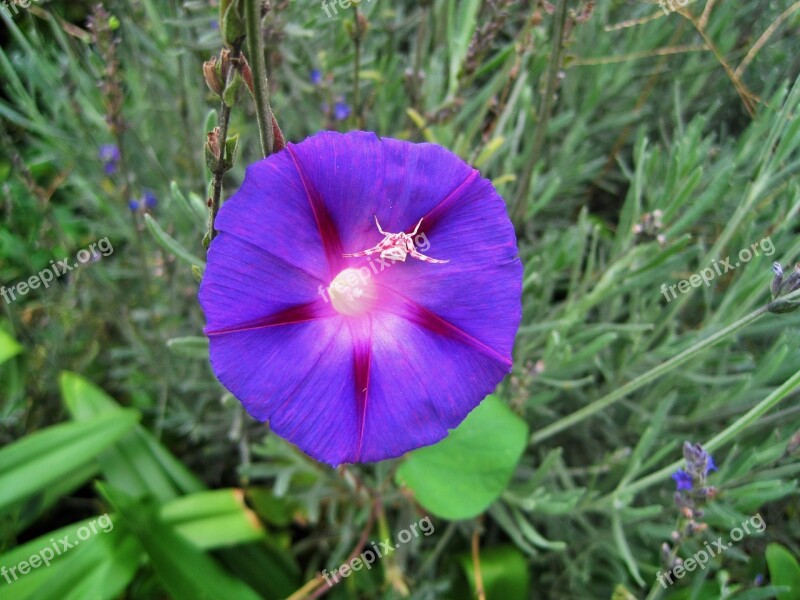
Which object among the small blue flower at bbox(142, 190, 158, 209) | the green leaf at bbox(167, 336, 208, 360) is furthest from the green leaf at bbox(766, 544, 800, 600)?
the small blue flower at bbox(142, 190, 158, 209)

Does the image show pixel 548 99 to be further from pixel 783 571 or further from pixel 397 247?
pixel 783 571

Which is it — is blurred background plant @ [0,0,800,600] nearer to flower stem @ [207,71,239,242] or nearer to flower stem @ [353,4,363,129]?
flower stem @ [353,4,363,129]

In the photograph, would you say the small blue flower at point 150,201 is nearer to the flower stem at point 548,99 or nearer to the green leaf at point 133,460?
the green leaf at point 133,460

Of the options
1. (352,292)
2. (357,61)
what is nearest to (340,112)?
(357,61)

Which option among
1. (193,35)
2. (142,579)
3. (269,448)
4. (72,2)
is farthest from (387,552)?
(72,2)

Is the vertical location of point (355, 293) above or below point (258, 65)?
below
